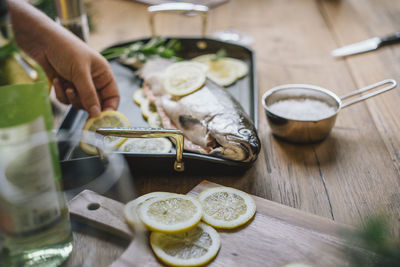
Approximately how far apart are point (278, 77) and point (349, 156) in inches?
26.7

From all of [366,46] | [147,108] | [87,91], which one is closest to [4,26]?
[87,91]

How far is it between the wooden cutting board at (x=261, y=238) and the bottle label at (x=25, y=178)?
148mm

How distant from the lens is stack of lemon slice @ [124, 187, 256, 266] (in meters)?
0.80

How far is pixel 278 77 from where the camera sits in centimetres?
183

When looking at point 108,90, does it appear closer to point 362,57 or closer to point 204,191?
point 204,191

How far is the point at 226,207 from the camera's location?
0.95 metres

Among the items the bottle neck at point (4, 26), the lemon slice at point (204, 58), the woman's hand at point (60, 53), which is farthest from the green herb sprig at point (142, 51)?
the bottle neck at point (4, 26)

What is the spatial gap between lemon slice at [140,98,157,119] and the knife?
1.03m

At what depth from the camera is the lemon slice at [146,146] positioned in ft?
3.99

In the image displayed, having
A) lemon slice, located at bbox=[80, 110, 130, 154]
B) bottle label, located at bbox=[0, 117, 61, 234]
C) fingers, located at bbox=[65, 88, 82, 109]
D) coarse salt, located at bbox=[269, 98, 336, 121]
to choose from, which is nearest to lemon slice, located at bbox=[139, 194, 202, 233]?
bottle label, located at bbox=[0, 117, 61, 234]

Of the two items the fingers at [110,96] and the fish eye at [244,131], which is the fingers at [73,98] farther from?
the fish eye at [244,131]

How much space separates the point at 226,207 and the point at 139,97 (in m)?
0.78

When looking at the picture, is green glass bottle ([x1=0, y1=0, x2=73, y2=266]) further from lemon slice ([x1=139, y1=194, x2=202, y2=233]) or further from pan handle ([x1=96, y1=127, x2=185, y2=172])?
pan handle ([x1=96, y1=127, x2=185, y2=172])

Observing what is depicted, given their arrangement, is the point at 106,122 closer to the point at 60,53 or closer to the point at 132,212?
the point at 60,53
